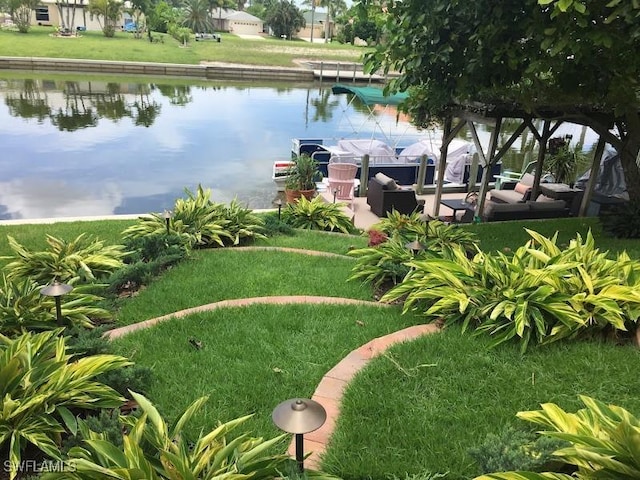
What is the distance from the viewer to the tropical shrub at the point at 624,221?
6.83 metres

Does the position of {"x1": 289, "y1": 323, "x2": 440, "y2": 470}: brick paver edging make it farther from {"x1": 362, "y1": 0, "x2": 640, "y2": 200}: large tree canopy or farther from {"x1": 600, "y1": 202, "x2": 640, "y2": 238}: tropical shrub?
{"x1": 600, "y1": 202, "x2": 640, "y2": 238}: tropical shrub

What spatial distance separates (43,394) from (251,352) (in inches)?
50.9

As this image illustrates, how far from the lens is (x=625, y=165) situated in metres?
7.21

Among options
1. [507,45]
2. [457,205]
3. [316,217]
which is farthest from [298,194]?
[507,45]

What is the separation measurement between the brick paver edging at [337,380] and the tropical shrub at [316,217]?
469 centimetres

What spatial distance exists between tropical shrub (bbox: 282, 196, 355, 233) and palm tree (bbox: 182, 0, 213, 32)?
213ft

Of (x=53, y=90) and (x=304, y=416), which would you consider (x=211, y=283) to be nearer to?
(x=304, y=416)

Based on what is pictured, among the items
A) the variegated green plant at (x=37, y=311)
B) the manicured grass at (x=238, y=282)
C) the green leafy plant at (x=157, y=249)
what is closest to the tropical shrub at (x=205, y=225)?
the green leafy plant at (x=157, y=249)

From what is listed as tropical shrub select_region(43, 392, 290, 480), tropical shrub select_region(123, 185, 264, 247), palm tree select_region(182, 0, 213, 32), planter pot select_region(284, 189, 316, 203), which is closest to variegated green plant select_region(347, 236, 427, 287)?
tropical shrub select_region(123, 185, 264, 247)

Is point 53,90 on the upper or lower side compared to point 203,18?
lower

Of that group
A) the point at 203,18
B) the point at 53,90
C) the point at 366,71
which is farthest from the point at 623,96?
the point at 203,18

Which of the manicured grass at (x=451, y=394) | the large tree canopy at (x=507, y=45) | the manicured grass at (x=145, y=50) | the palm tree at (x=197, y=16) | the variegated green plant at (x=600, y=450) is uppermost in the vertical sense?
the palm tree at (x=197, y=16)

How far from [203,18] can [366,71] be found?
70.5m

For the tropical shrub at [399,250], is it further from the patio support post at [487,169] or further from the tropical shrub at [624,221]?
the patio support post at [487,169]
